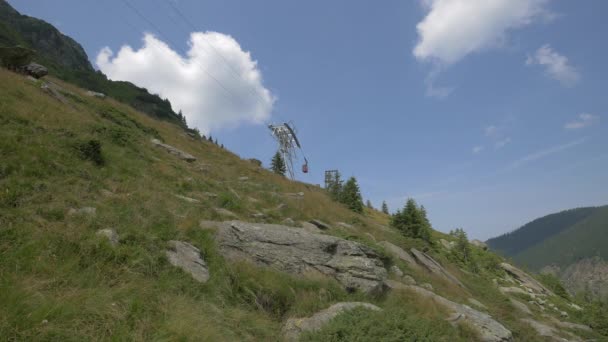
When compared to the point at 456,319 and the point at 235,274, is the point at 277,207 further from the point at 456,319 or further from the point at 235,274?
the point at 456,319

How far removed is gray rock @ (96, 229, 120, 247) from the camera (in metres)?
6.17

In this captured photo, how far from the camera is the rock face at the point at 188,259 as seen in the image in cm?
652

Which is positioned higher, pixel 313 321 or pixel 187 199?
pixel 187 199

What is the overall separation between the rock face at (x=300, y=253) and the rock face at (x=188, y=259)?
1.07 meters

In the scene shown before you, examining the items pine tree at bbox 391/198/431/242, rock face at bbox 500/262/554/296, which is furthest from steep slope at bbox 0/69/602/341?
rock face at bbox 500/262/554/296

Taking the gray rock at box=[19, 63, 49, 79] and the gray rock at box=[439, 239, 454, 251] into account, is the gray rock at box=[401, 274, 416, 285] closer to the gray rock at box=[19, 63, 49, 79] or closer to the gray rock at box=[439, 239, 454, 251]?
the gray rock at box=[19, 63, 49, 79]

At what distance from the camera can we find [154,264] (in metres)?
6.15

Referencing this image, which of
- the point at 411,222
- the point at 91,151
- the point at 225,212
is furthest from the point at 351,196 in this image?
the point at 91,151

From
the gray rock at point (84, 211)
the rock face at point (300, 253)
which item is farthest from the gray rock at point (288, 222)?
the gray rock at point (84, 211)

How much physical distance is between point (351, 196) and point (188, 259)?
30348mm

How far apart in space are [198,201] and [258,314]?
6033 mm

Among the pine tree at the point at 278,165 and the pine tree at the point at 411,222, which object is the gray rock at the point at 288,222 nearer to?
the pine tree at the point at 411,222

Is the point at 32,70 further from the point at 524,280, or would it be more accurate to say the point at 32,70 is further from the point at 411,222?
the point at 524,280

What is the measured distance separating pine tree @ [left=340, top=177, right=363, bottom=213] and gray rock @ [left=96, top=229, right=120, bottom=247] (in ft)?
97.8
